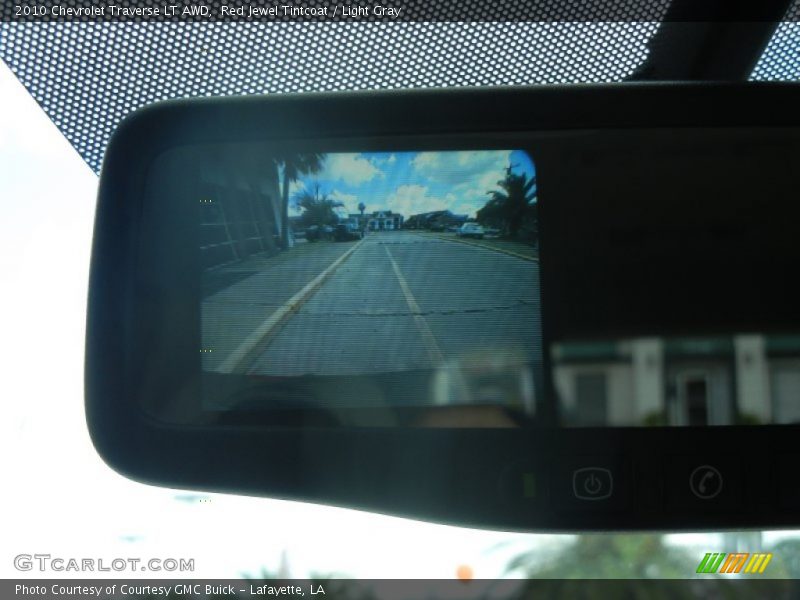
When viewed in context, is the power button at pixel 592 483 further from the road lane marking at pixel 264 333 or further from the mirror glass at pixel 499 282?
the road lane marking at pixel 264 333

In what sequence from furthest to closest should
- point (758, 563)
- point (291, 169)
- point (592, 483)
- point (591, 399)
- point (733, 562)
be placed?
point (758, 563) < point (733, 562) < point (291, 169) < point (591, 399) < point (592, 483)

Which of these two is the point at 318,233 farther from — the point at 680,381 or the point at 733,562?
the point at 733,562

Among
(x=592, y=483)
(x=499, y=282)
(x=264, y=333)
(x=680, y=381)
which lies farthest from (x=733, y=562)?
(x=264, y=333)

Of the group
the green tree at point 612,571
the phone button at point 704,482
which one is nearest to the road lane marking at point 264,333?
the phone button at point 704,482

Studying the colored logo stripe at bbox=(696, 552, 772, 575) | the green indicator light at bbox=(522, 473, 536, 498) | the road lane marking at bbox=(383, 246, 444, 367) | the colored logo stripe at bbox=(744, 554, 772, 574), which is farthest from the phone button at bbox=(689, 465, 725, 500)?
the colored logo stripe at bbox=(744, 554, 772, 574)

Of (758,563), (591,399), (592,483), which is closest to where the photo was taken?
(592,483)

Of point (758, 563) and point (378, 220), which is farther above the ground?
point (378, 220)

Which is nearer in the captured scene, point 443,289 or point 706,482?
point 706,482
